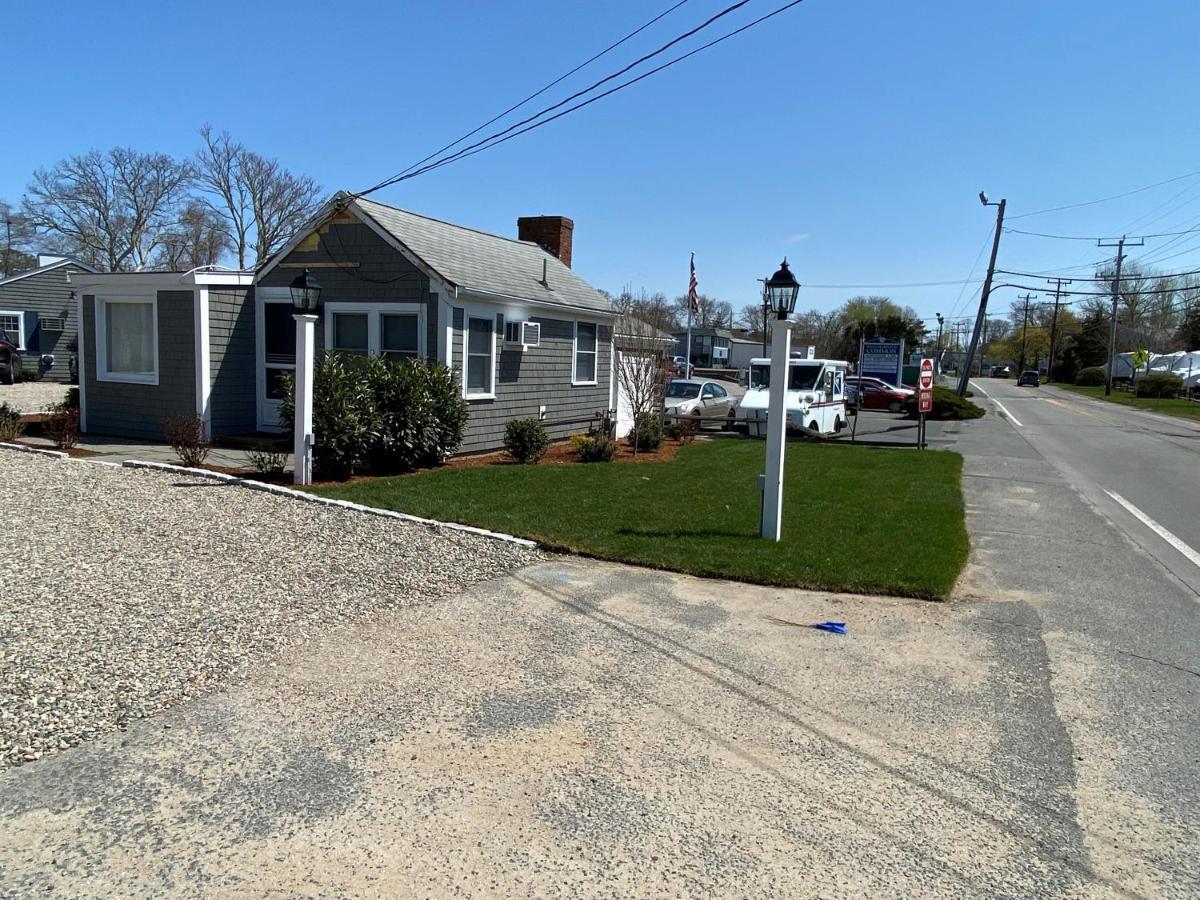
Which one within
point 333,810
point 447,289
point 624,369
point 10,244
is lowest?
point 333,810

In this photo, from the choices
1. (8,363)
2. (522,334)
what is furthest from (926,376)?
(8,363)

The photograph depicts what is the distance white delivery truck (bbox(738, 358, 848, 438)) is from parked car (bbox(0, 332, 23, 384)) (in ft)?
79.3

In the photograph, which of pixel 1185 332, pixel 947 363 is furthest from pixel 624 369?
pixel 947 363

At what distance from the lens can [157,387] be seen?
13.6 metres

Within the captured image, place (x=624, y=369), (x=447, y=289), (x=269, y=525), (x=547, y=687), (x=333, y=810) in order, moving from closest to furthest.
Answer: (x=333, y=810) < (x=547, y=687) < (x=269, y=525) < (x=447, y=289) < (x=624, y=369)

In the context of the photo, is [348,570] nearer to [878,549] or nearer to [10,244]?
[878,549]

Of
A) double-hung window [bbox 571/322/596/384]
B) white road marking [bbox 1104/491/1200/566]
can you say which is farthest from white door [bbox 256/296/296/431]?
white road marking [bbox 1104/491/1200/566]

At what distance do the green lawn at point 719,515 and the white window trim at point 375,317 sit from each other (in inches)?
99.8

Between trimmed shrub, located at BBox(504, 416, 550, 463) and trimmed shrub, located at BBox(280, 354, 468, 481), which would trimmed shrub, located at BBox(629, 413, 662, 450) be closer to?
trimmed shrub, located at BBox(504, 416, 550, 463)

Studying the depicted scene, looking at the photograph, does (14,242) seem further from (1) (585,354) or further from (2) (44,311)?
(1) (585,354)

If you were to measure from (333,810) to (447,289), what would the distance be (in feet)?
34.1

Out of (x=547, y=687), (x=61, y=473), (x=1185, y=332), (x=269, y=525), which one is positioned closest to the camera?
(x=547, y=687)

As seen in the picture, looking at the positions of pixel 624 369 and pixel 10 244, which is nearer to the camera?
pixel 624 369

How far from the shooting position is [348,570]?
6.76m
